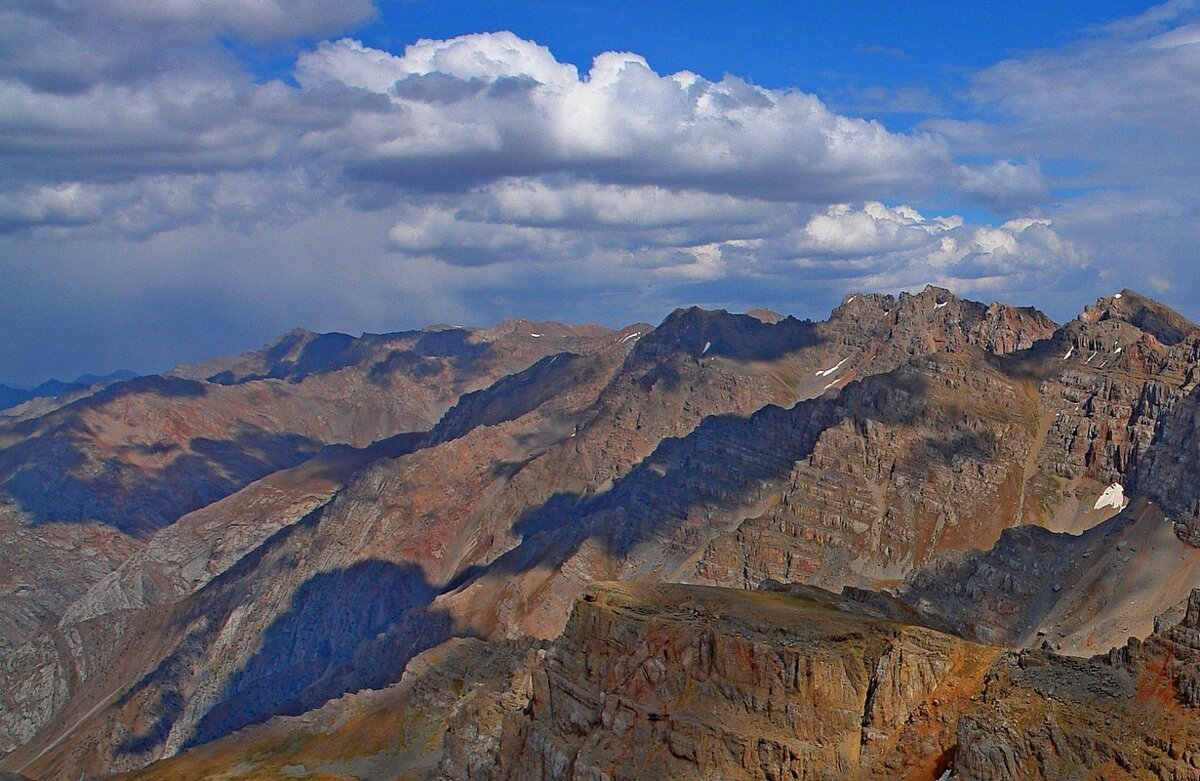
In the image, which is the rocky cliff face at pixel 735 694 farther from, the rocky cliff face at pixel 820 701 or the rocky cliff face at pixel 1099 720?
the rocky cliff face at pixel 1099 720

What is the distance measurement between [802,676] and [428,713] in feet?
289

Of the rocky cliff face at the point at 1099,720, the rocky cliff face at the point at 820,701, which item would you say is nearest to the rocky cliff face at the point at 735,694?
the rocky cliff face at the point at 820,701

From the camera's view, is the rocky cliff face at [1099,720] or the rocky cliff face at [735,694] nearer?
the rocky cliff face at [1099,720]

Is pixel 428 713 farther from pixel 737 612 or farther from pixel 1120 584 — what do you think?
pixel 1120 584

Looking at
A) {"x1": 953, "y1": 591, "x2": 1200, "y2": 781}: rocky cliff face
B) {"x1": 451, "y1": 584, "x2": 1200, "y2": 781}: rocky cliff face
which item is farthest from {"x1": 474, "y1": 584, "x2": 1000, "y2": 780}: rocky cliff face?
{"x1": 953, "y1": 591, "x2": 1200, "y2": 781}: rocky cliff face

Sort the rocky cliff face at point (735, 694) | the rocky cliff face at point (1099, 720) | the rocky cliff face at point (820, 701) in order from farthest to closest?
the rocky cliff face at point (735, 694), the rocky cliff face at point (820, 701), the rocky cliff face at point (1099, 720)

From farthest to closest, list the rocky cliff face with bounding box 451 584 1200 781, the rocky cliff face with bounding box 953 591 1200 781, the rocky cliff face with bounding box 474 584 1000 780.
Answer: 1. the rocky cliff face with bounding box 474 584 1000 780
2. the rocky cliff face with bounding box 451 584 1200 781
3. the rocky cliff face with bounding box 953 591 1200 781

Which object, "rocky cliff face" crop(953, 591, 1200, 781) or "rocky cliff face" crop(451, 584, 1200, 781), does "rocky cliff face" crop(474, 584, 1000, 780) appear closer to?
"rocky cliff face" crop(451, 584, 1200, 781)

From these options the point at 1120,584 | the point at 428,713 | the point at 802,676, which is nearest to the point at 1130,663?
the point at 802,676

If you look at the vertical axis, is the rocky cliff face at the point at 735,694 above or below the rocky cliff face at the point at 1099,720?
below

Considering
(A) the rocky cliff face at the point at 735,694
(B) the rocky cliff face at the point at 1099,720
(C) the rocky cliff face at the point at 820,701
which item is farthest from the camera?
(A) the rocky cliff face at the point at 735,694

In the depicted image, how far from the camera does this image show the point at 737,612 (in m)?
104

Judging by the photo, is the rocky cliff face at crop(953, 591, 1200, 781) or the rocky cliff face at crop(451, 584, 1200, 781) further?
the rocky cliff face at crop(451, 584, 1200, 781)

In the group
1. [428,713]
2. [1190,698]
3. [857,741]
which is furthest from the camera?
[428,713]
